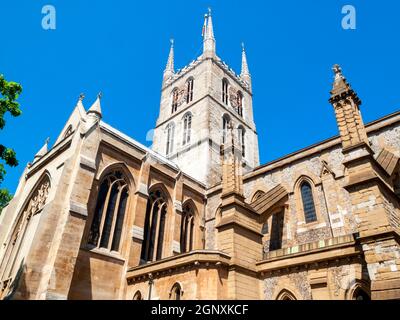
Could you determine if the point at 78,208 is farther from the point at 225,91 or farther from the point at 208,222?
the point at 225,91

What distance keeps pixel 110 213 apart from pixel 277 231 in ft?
36.1

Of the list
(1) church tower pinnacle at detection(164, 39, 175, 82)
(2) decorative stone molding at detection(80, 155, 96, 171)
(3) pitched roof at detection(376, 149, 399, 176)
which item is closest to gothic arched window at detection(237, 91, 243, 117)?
(1) church tower pinnacle at detection(164, 39, 175, 82)

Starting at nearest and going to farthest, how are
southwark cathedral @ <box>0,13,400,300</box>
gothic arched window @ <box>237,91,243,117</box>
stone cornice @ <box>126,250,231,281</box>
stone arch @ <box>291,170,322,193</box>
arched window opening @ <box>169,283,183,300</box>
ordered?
southwark cathedral @ <box>0,13,400,300</box>, stone cornice @ <box>126,250,231,281</box>, arched window opening @ <box>169,283,183,300</box>, stone arch @ <box>291,170,322,193</box>, gothic arched window @ <box>237,91,243,117</box>

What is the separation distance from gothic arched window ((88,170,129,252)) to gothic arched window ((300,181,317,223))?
11874 mm

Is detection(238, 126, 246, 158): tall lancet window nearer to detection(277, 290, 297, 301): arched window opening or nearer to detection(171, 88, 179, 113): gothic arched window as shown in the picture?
detection(171, 88, 179, 113): gothic arched window

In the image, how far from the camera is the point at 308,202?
19984 mm

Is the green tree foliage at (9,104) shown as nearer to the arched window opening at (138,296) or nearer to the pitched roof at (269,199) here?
the arched window opening at (138,296)

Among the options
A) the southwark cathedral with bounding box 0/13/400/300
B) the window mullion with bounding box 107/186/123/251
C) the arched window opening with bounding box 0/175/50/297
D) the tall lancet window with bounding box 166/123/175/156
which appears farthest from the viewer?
the tall lancet window with bounding box 166/123/175/156

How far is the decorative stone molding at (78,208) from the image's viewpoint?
667 inches

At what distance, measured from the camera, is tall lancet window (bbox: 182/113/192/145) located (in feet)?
115

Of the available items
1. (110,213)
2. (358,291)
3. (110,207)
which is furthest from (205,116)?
(358,291)

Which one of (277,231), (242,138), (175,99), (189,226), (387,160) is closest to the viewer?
(387,160)

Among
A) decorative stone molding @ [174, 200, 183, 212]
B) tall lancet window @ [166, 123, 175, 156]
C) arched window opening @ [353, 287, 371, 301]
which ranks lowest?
arched window opening @ [353, 287, 371, 301]
